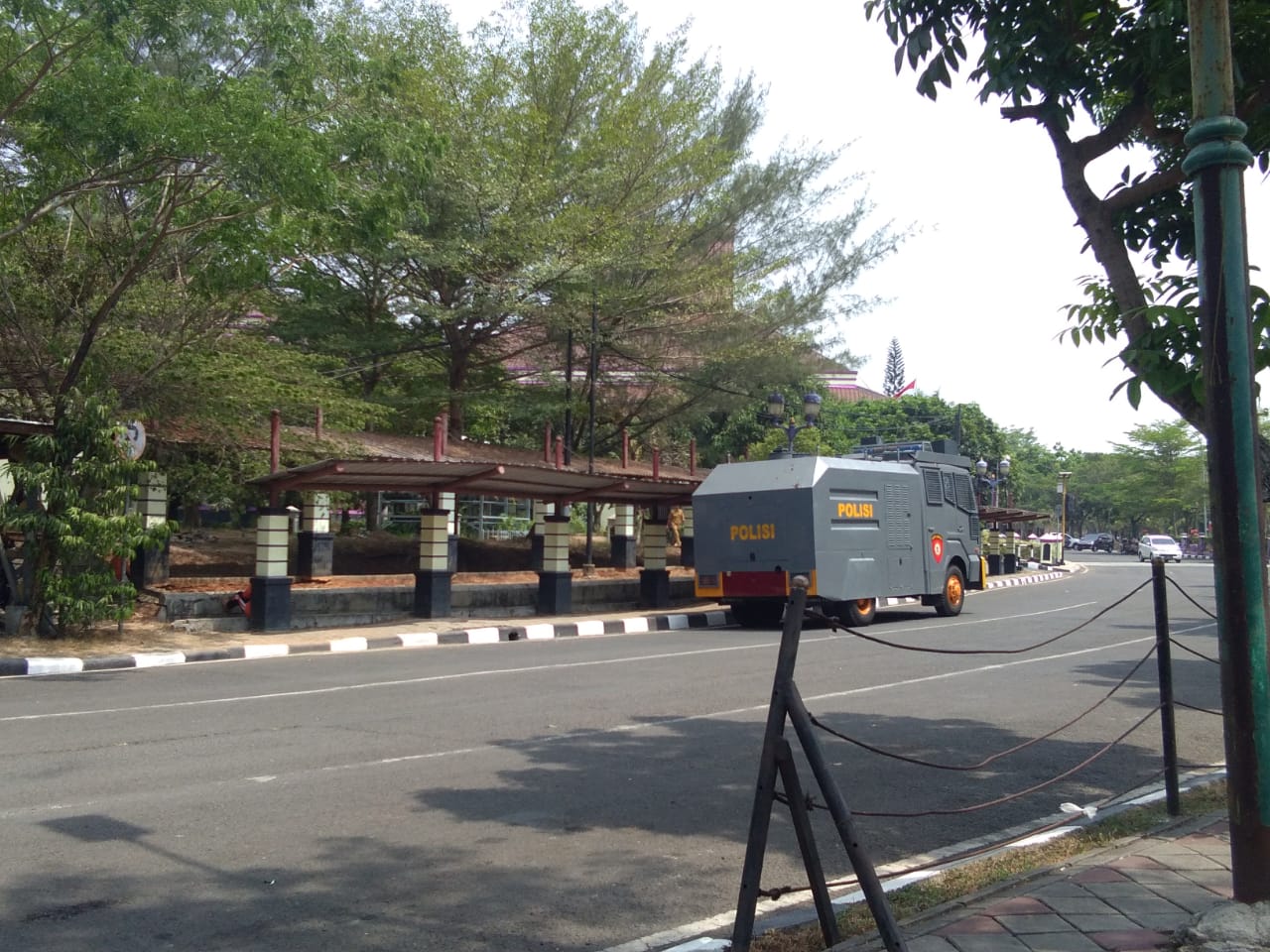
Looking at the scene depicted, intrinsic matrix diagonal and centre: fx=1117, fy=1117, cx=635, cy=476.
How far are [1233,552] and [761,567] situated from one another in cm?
1478

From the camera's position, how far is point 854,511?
19078 millimetres

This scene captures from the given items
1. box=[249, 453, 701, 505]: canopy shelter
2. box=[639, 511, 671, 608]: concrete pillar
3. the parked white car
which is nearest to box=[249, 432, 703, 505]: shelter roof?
box=[249, 453, 701, 505]: canopy shelter

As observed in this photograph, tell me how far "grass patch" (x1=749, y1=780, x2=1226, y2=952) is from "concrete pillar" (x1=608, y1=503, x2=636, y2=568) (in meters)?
A: 22.1

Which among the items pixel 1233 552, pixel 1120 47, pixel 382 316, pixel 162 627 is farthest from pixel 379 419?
pixel 1233 552

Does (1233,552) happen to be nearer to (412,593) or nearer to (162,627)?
(162,627)

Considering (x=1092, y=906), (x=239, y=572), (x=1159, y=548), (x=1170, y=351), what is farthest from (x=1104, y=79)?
(x=1159, y=548)

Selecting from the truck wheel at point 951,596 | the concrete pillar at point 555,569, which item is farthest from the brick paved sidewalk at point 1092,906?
the truck wheel at point 951,596

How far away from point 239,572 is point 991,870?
61.7ft

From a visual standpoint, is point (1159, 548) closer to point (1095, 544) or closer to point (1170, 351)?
point (1095, 544)

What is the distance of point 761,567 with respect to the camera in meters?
18.9

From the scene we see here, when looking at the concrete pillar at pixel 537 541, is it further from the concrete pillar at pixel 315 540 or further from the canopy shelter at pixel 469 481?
the concrete pillar at pixel 315 540

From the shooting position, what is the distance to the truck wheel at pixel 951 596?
21.5 m

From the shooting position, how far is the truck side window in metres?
21.2

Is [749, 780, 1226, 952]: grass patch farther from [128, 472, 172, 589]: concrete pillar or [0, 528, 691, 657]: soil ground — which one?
[128, 472, 172, 589]: concrete pillar
